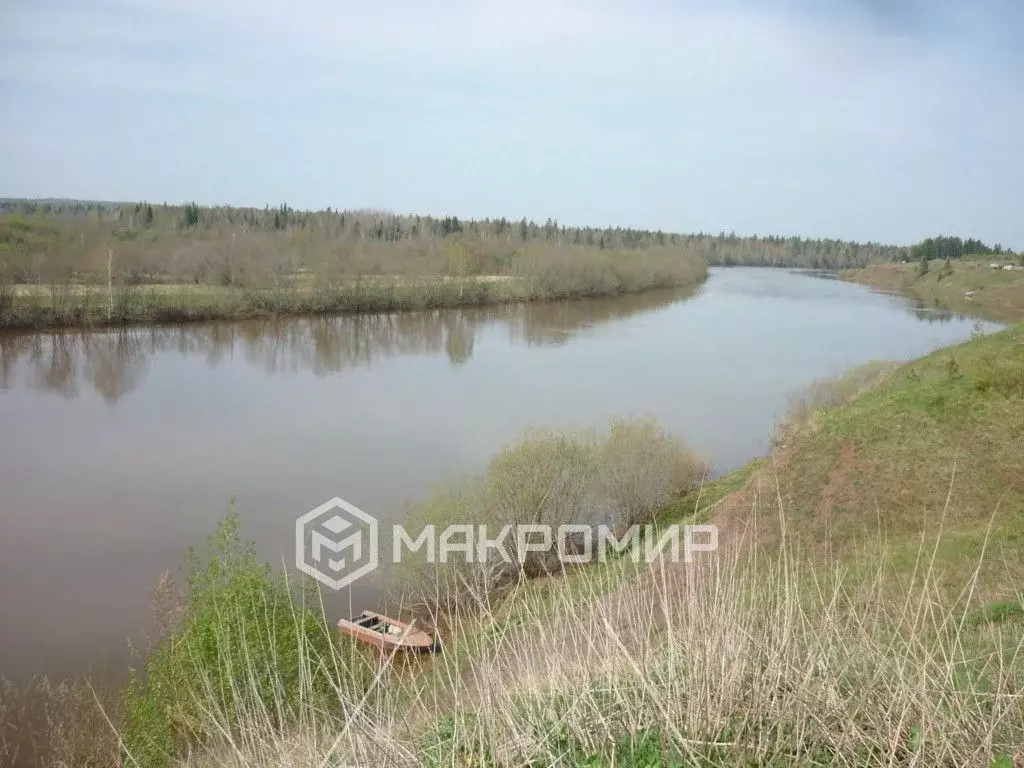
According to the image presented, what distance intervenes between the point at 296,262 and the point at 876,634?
37.1 meters

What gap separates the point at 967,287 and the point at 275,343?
45.9m

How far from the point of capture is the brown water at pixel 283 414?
453 inches

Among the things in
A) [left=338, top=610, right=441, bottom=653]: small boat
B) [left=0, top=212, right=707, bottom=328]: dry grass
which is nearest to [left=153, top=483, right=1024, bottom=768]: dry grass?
[left=338, top=610, right=441, bottom=653]: small boat

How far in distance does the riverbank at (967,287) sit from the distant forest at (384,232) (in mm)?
18790

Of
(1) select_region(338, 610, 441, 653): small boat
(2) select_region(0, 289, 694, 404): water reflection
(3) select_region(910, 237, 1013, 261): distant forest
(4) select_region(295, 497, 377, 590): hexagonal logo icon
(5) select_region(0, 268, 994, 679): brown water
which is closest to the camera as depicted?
(1) select_region(338, 610, 441, 653): small boat

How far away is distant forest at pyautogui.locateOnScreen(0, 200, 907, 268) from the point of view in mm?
41588

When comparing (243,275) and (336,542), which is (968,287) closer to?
(243,275)

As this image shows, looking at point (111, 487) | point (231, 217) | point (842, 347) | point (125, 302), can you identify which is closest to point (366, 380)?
point (111, 487)

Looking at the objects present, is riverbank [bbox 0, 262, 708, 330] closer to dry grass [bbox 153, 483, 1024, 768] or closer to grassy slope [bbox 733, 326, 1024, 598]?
grassy slope [bbox 733, 326, 1024, 598]

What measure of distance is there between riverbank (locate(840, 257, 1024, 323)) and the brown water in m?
7.99

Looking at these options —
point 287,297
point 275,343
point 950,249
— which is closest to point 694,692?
point 275,343

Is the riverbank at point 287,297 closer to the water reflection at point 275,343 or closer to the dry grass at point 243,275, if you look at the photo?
the dry grass at point 243,275

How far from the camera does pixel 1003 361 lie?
11.9 meters

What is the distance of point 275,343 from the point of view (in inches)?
1173
